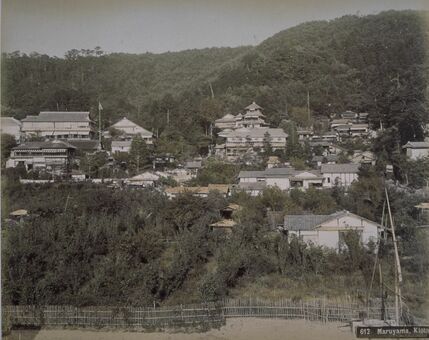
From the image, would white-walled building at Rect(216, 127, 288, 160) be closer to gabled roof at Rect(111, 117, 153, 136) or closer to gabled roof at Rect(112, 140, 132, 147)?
gabled roof at Rect(112, 140, 132, 147)

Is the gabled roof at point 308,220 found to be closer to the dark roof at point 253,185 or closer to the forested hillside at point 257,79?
the dark roof at point 253,185

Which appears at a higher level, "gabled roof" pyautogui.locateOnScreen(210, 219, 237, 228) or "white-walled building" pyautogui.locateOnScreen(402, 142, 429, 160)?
"white-walled building" pyautogui.locateOnScreen(402, 142, 429, 160)

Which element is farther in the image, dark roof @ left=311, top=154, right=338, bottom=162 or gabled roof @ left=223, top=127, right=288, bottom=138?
gabled roof @ left=223, top=127, right=288, bottom=138

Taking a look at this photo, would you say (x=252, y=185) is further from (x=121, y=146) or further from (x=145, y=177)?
(x=121, y=146)

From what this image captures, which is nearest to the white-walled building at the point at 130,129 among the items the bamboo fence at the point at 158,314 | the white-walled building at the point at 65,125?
the white-walled building at the point at 65,125

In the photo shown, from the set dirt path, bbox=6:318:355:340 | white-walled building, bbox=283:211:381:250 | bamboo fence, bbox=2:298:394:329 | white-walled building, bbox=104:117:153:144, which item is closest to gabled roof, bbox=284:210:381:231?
white-walled building, bbox=283:211:381:250

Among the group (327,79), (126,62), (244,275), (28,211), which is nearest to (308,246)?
(244,275)

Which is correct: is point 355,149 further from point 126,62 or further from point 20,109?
point 20,109
